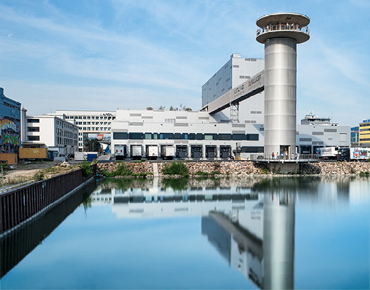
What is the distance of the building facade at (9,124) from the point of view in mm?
69312

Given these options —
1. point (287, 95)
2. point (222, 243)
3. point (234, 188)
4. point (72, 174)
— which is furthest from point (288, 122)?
point (222, 243)

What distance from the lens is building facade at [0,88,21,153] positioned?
227ft

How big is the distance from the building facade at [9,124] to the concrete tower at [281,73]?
55.4 m

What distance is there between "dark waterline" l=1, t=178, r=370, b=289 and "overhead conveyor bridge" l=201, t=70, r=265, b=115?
30091 mm

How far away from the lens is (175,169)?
53.4m

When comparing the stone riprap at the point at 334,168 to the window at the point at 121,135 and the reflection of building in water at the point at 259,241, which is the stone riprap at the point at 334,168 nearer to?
the reflection of building in water at the point at 259,241

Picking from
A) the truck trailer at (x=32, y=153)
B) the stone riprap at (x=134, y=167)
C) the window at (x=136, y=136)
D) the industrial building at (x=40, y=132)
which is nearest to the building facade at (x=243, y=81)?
the window at (x=136, y=136)

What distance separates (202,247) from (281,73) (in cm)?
4022

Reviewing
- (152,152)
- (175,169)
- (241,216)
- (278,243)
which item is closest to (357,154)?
(175,169)

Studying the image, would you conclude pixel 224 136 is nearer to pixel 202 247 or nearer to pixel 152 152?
pixel 152 152

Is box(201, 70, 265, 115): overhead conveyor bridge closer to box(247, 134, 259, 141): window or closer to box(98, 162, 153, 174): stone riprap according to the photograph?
box(247, 134, 259, 141): window

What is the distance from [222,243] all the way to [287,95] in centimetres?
3832

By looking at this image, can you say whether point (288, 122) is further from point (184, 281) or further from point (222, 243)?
point (184, 281)

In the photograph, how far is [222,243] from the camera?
57.5 ft
